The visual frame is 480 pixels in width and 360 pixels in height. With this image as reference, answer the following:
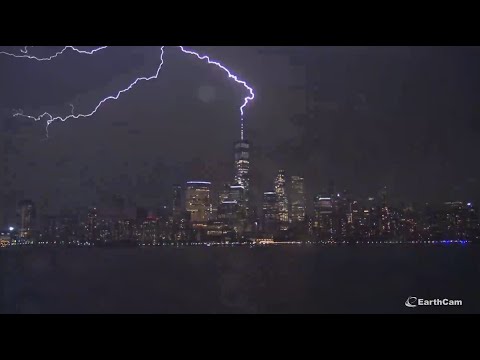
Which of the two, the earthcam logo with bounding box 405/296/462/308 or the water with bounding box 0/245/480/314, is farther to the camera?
→ the water with bounding box 0/245/480/314

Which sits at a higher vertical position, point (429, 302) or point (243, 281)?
point (429, 302)

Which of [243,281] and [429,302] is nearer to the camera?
[429,302]

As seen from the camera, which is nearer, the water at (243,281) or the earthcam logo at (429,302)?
the earthcam logo at (429,302)
